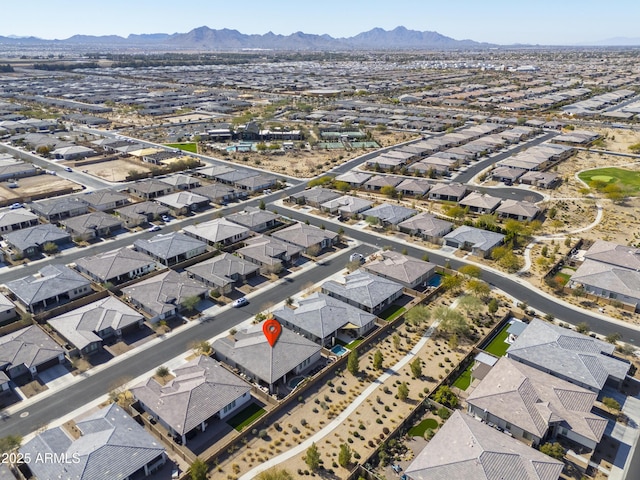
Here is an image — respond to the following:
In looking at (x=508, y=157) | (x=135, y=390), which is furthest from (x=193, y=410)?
(x=508, y=157)

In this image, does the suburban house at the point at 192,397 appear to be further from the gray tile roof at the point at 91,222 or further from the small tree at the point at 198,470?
the gray tile roof at the point at 91,222

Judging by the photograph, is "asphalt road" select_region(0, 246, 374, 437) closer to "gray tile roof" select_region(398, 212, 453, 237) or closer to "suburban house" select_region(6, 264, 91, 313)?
"suburban house" select_region(6, 264, 91, 313)

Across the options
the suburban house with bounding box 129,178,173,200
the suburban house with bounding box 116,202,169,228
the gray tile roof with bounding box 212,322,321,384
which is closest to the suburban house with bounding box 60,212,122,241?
the suburban house with bounding box 116,202,169,228

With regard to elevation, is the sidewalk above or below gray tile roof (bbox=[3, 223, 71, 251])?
below

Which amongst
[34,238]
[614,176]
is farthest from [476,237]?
[34,238]

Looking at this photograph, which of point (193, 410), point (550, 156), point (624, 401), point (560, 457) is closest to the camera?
point (560, 457)

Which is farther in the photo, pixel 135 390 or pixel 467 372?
pixel 467 372

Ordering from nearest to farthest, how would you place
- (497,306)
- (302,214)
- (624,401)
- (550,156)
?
1. (624,401)
2. (497,306)
3. (302,214)
4. (550,156)

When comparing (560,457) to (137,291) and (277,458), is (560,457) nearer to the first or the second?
(277,458)
